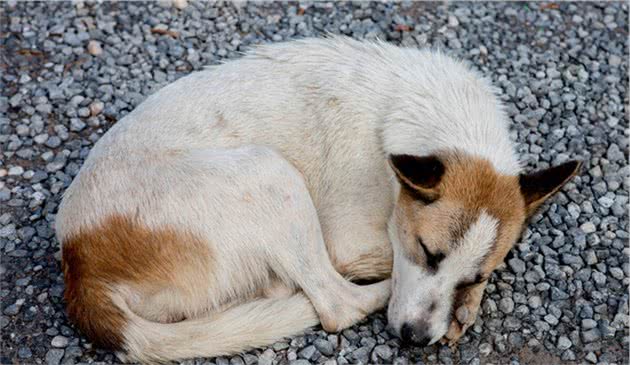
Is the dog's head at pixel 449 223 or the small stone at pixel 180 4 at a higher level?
the dog's head at pixel 449 223

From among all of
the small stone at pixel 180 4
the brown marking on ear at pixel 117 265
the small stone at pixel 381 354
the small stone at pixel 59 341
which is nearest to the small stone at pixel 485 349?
the small stone at pixel 381 354

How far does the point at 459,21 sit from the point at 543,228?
265cm

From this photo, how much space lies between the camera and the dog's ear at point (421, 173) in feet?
14.5

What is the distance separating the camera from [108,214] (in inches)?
180

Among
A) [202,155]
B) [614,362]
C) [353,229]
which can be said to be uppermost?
[202,155]

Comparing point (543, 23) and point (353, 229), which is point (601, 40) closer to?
point (543, 23)

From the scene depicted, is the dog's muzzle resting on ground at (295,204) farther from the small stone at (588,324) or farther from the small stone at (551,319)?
the small stone at (588,324)

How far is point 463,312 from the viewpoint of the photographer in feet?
15.7

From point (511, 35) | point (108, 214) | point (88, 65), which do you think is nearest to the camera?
point (108, 214)

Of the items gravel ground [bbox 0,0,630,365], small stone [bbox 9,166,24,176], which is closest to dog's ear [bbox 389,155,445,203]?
gravel ground [bbox 0,0,630,365]

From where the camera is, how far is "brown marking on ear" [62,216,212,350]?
4500 mm

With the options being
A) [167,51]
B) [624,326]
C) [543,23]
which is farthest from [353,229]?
[543,23]

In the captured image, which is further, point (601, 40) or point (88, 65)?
point (601, 40)

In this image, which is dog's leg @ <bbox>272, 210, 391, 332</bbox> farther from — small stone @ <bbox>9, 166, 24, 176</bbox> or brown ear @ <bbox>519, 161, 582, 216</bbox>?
small stone @ <bbox>9, 166, 24, 176</bbox>
